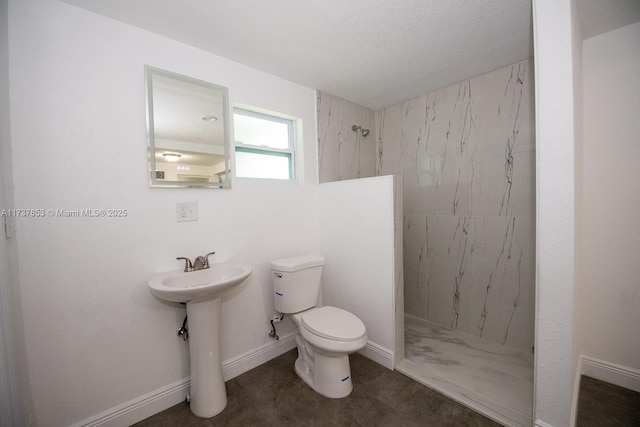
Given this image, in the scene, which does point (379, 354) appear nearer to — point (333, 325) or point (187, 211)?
point (333, 325)

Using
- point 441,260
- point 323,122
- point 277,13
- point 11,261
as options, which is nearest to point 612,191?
point 441,260

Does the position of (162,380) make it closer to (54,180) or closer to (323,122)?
(54,180)

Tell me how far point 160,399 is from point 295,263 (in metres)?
1.18

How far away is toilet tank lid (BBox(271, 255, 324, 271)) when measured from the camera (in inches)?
75.1

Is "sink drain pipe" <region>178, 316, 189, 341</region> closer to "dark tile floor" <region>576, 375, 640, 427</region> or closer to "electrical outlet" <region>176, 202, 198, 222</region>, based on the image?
"electrical outlet" <region>176, 202, 198, 222</region>

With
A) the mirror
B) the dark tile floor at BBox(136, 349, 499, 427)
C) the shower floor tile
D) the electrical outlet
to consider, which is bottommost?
the dark tile floor at BBox(136, 349, 499, 427)

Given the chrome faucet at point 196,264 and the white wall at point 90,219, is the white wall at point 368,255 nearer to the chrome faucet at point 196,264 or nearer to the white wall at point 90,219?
the white wall at point 90,219

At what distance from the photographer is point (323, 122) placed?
96.7 inches

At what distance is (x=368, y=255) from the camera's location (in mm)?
2057

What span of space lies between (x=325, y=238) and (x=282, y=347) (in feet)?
3.34

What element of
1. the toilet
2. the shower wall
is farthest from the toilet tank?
the shower wall

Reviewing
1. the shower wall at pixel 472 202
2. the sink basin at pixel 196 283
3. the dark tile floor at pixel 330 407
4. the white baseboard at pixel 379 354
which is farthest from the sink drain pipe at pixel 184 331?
the shower wall at pixel 472 202

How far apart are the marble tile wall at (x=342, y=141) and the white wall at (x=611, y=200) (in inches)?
69.2

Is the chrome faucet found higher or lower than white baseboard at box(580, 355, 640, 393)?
higher
